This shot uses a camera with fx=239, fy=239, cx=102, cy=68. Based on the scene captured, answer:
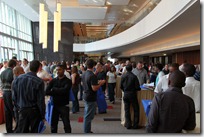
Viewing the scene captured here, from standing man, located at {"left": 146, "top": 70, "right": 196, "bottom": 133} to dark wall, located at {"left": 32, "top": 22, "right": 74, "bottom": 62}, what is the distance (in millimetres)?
21671

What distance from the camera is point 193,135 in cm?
259

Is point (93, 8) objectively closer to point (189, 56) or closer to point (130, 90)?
point (189, 56)

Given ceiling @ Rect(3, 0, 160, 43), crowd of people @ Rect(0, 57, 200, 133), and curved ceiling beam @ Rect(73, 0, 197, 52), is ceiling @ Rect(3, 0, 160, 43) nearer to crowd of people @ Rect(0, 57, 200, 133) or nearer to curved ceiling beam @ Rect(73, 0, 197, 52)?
curved ceiling beam @ Rect(73, 0, 197, 52)

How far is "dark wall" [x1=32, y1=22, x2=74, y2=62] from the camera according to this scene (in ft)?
76.1

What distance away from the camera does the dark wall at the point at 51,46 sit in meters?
23.2

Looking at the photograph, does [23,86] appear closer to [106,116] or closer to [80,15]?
[106,116]

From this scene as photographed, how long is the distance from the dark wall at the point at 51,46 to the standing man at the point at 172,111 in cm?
2167

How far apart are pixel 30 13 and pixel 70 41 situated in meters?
5.96

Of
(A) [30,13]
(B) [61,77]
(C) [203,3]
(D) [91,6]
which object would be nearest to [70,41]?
(A) [30,13]

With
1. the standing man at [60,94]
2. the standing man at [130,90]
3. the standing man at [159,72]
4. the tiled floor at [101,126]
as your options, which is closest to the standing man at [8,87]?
the tiled floor at [101,126]

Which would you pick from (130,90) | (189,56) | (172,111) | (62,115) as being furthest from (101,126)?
(189,56)

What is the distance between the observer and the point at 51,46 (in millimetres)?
23547

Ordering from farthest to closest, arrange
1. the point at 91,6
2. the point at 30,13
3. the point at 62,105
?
the point at 30,13 → the point at 91,6 → the point at 62,105

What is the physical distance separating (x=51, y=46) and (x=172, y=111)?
2216 centimetres
